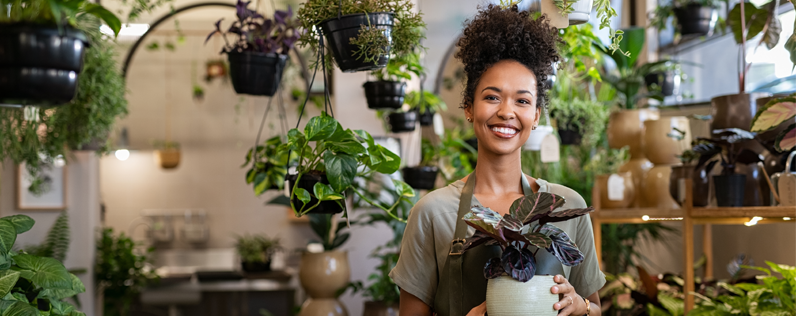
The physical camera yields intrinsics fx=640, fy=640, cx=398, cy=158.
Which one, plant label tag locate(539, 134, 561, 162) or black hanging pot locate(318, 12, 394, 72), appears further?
plant label tag locate(539, 134, 561, 162)

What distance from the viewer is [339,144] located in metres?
1.70

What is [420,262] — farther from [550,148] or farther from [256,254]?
[256,254]

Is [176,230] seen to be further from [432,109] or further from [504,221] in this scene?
[504,221]

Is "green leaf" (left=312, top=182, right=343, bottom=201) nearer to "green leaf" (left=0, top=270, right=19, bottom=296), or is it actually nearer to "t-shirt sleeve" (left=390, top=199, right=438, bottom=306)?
"t-shirt sleeve" (left=390, top=199, right=438, bottom=306)

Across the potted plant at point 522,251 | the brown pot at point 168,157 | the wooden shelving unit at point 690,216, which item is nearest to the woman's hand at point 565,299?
the potted plant at point 522,251

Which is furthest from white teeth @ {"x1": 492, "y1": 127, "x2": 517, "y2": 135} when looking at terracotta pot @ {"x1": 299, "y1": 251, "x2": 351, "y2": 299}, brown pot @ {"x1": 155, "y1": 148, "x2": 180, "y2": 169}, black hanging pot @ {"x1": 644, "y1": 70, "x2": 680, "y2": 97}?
brown pot @ {"x1": 155, "y1": 148, "x2": 180, "y2": 169}

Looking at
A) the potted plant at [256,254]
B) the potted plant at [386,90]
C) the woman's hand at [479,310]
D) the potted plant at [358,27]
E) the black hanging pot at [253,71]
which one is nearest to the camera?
the woman's hand at [479,310]

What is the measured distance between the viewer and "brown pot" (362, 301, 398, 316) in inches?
136

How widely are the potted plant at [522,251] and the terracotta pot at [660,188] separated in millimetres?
1799

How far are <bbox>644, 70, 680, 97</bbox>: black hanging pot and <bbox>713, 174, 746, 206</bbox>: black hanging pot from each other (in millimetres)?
1570

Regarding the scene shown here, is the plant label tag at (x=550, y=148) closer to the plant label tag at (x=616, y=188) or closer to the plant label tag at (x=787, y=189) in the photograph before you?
the plant label tag at (x=616, y=188)

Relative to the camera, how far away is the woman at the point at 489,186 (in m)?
1.28

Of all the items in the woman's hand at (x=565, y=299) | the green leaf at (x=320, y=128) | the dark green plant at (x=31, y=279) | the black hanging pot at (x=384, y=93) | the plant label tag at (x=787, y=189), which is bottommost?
the dark green plant at (x=31, y=279)

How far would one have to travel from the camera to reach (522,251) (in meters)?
1.14
